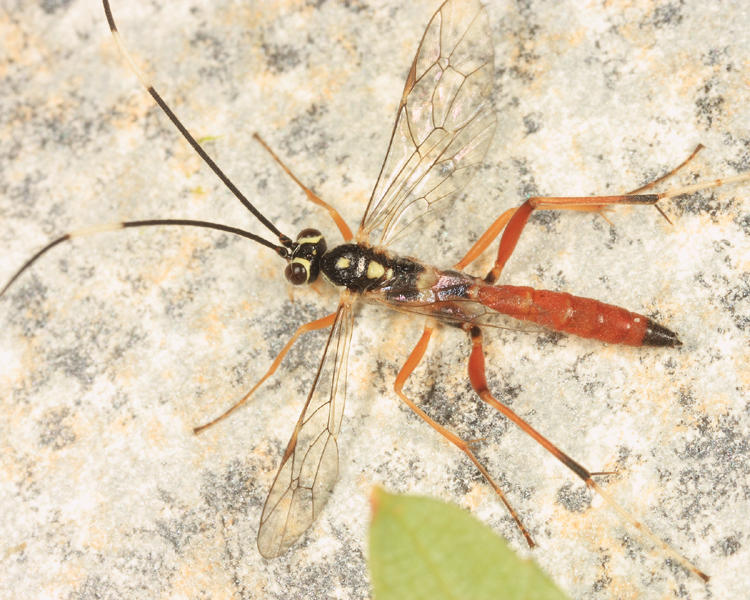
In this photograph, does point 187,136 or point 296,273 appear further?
point 296,273

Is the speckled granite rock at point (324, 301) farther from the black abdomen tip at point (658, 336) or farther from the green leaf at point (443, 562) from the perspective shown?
the green leaf at point (443, 562)

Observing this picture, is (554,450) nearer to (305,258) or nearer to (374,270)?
(374,270)

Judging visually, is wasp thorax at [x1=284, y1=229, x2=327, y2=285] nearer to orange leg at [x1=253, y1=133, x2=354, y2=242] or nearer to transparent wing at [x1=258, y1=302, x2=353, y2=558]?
orange leg at [x1=253, y1=133, x2=354, y2=242]

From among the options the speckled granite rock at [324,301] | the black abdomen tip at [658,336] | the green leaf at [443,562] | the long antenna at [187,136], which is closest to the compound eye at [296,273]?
the long antenna at [187,136]

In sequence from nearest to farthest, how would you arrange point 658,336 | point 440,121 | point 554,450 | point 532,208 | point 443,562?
point 443,562 < point 554,450 < point 658,336 < point 532,208 < point 440,121

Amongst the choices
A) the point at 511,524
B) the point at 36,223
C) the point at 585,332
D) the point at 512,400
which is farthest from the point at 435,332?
the point at 36,223

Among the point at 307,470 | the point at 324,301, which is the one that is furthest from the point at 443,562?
the point at 324,301

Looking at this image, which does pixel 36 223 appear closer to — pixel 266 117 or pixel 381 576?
pixel 266 117

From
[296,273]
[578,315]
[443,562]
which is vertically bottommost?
[443,562]
